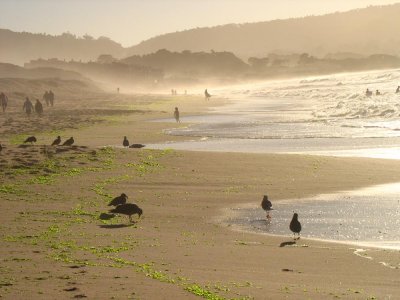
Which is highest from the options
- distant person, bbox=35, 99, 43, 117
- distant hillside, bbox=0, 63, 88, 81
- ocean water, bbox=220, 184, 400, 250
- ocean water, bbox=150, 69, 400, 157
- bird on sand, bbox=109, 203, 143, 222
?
distant hillside, bbox=0, 63, 88, 81

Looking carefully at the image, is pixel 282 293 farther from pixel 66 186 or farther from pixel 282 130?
pixel 282 130

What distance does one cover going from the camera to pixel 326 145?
28234 millimetres

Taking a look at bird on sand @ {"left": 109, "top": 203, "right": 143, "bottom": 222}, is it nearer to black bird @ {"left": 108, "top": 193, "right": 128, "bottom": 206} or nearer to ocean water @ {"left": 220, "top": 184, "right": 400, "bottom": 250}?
black bird @ {"left": 108, "top": 193, "right": 128, "bottom": 206}

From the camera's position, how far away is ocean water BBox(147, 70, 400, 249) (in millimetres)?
13562

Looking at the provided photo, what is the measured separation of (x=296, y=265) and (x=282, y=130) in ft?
84.6

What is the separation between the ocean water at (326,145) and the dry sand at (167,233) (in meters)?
0.91

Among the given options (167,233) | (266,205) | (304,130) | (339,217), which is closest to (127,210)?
(167,233)

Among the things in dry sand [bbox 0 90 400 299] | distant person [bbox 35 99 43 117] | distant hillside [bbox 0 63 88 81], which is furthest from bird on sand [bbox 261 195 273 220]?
distant hillside [bbox 0 63 88 81]

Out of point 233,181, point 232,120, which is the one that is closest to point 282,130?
point 232,120

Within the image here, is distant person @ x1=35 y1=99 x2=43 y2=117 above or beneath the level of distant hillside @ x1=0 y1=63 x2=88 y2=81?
beneath

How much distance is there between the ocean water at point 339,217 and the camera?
42.0ft

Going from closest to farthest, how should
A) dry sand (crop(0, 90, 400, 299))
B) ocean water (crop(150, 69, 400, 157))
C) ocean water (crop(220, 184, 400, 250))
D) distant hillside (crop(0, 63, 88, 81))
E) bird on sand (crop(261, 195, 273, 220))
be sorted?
dry sand (crop(0, 90, 400, 299)) < ocean water (crop(220, 184, 400, 250)) < bird on sand (crop(261, 195, 273, 220)) < ocean water (crop(150, 69, 400, 157)) < distant hillside (crop(0, 63, 88, 81))

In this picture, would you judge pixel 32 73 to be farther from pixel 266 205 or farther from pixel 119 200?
pixel 266 205

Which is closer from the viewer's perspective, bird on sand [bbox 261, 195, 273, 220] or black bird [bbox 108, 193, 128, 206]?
bird on sand [bbox 261, 195, 273, 220]
